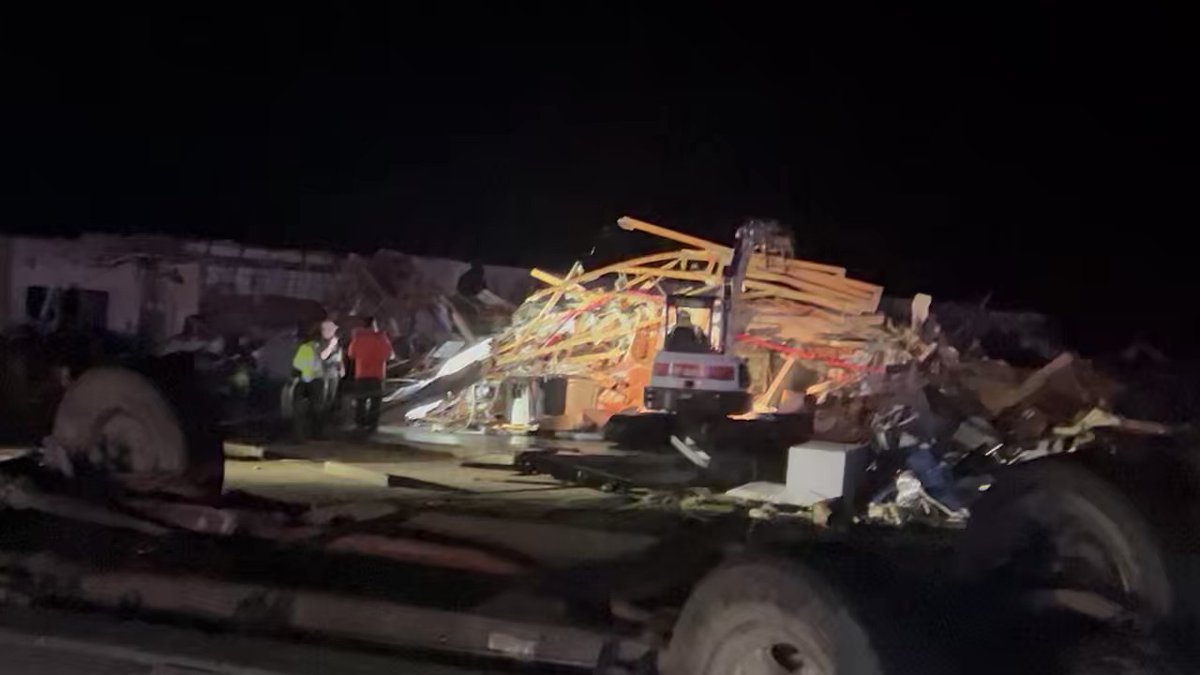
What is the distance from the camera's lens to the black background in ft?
13.8

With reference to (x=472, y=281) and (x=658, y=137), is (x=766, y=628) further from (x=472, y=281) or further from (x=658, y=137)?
(x=658, y=137)

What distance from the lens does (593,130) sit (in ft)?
15.3

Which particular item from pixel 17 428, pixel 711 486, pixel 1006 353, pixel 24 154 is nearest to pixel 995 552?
pixel 1006 353

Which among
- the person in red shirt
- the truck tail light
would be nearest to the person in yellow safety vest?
the person in red shirt

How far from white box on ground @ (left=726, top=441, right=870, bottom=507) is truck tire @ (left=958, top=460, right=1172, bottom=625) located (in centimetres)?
39

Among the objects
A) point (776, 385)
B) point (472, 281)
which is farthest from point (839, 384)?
point (472, 281)

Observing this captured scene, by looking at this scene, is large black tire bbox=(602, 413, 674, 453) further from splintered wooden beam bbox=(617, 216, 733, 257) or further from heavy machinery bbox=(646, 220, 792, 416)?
splintered wooden beam bbox=(617, 216, 733, 257)

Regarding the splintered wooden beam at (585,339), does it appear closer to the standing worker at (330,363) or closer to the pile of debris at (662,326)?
the pile of debris at (662,326)

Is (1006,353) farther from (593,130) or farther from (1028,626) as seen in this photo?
(593,130)

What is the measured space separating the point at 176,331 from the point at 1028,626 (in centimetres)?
321

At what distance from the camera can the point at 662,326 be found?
4.27 m

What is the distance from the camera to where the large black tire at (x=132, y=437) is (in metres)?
5.00

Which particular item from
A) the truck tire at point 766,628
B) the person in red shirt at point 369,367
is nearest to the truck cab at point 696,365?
the truck tire at point 766,628

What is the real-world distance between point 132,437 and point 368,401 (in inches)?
43.7
